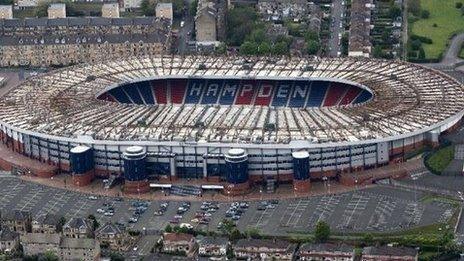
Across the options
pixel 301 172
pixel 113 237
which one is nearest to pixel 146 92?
pixel 301 172

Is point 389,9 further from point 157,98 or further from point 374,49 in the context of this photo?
point 157,98

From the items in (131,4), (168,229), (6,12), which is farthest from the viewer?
(131,4)

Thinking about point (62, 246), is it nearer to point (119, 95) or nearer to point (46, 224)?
point (46, 224)

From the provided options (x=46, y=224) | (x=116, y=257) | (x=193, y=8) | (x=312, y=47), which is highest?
(x=193, y=8)

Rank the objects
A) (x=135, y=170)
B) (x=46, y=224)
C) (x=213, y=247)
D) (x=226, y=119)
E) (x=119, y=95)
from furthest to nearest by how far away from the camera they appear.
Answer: (x=119, y=95)
(x=226, y=119)
(x=135, y=170)
(x=46, y=224)
(x=213, y=247)

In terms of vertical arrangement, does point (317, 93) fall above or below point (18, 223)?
above

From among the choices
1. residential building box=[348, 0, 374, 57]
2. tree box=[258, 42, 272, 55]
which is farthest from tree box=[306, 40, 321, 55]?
tree box=[258, 42, 272, 55]

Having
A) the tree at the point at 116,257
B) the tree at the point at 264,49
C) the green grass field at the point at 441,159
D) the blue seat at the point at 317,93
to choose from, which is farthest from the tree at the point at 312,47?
the tree at the point at 116,257

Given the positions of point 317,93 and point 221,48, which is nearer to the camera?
point 317,93
